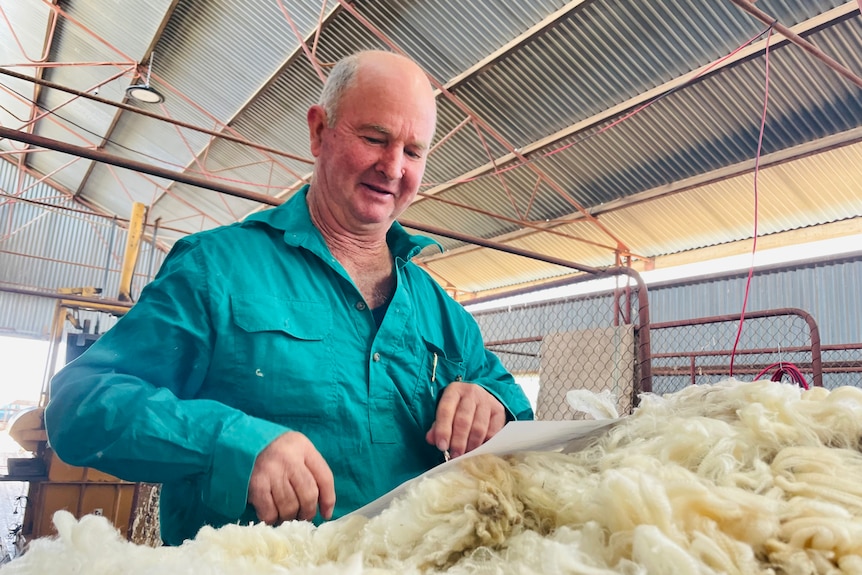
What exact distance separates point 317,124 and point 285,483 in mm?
894

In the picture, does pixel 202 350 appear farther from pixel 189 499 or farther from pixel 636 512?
pixel 636 512

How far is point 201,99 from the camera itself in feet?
33.4

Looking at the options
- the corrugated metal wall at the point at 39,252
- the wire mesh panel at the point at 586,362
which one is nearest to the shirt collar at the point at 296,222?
the wire mesh panel at the point at 586,362

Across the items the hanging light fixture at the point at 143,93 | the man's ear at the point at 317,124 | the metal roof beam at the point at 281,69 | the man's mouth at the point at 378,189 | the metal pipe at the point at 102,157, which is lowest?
the man's mouth at the point at 378,189

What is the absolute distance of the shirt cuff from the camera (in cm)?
83

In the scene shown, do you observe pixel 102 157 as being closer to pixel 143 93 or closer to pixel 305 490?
pixel 305 490

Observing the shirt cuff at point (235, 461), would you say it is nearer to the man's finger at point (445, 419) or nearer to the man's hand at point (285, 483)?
the man's hand at point (285, 483)

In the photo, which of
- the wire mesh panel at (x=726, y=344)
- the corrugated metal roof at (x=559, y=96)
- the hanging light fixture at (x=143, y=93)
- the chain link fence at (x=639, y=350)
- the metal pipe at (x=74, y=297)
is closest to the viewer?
the chain link fence at (x=639, y=350)

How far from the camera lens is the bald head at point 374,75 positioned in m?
1.31

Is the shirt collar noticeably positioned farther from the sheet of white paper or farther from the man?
the sheet of white paper

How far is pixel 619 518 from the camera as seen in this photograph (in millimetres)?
532

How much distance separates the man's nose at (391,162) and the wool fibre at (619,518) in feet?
2.40

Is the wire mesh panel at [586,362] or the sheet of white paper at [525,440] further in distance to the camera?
the wire mesh panel at [586,362]

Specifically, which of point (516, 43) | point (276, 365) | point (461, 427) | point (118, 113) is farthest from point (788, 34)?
point (118, 113)
